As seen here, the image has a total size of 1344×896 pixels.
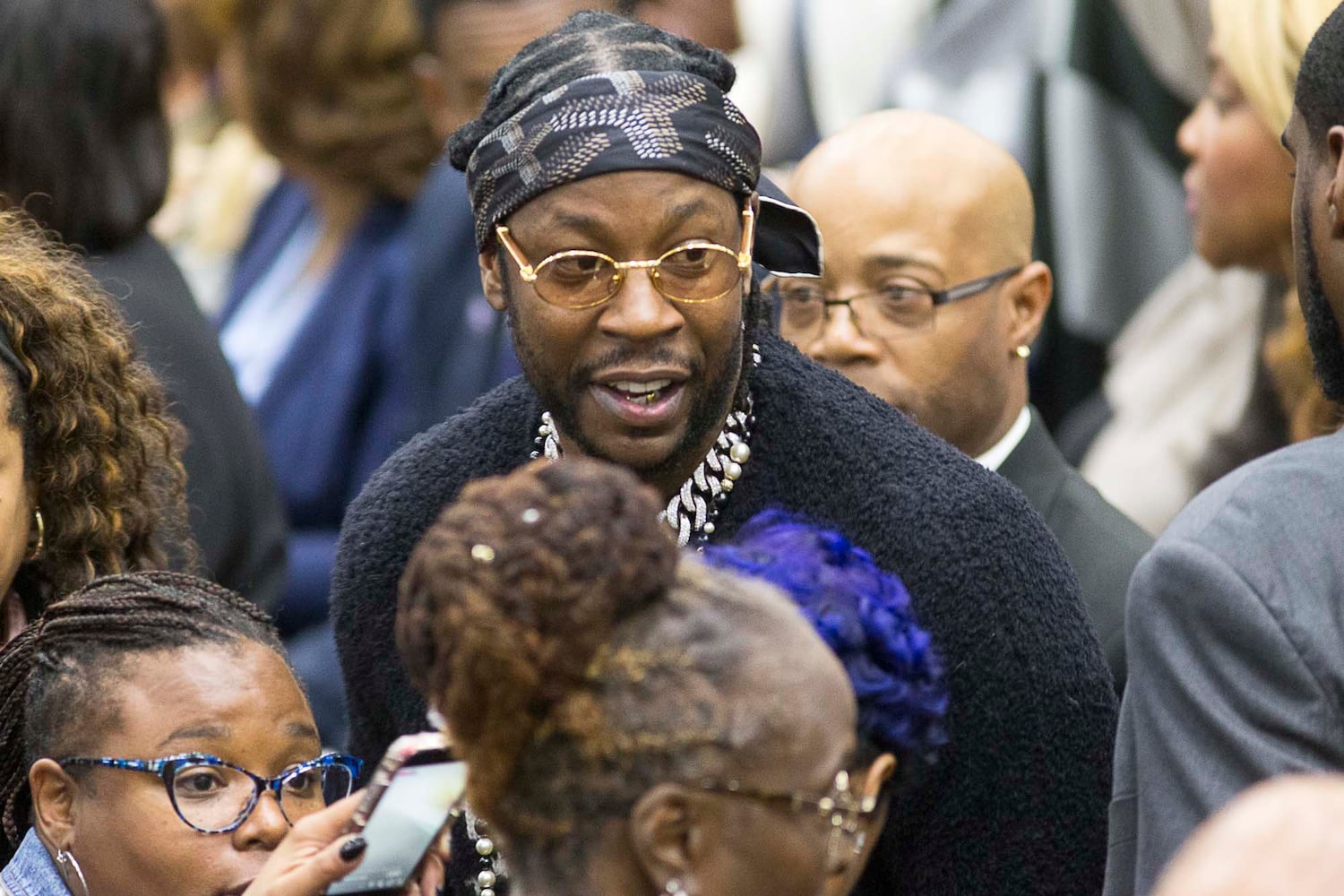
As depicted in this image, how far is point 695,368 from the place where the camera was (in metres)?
3.14

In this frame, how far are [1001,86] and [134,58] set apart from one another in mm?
2247

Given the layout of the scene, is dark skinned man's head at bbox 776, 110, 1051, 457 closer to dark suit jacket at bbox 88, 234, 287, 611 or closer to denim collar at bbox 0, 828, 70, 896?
dark suit jacket at bbox 88, 234, 287, 611

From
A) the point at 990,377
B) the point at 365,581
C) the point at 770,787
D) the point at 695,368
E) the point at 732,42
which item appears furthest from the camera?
the point at 732,42

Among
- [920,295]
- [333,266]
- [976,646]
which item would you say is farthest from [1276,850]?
[333,266]

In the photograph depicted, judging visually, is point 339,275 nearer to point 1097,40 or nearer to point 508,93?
point 1097,40

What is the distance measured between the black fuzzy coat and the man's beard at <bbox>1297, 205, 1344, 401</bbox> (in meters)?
0.51

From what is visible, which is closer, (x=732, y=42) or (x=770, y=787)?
(x=770, y=787)

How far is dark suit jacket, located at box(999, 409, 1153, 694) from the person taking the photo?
372 cm

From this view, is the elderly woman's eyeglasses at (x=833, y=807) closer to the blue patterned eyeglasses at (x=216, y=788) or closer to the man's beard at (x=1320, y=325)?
the man's beard at (x=1320, y=325)

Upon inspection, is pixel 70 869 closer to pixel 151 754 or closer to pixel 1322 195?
pixel 151 754

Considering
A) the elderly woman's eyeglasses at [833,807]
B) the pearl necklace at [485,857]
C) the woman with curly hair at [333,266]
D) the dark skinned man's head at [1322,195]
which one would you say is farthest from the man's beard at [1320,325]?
the woman with curly hair at [333,266]

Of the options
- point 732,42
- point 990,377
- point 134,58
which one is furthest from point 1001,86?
point 134,58

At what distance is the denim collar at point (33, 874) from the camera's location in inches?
118

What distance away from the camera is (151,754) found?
2.99m
